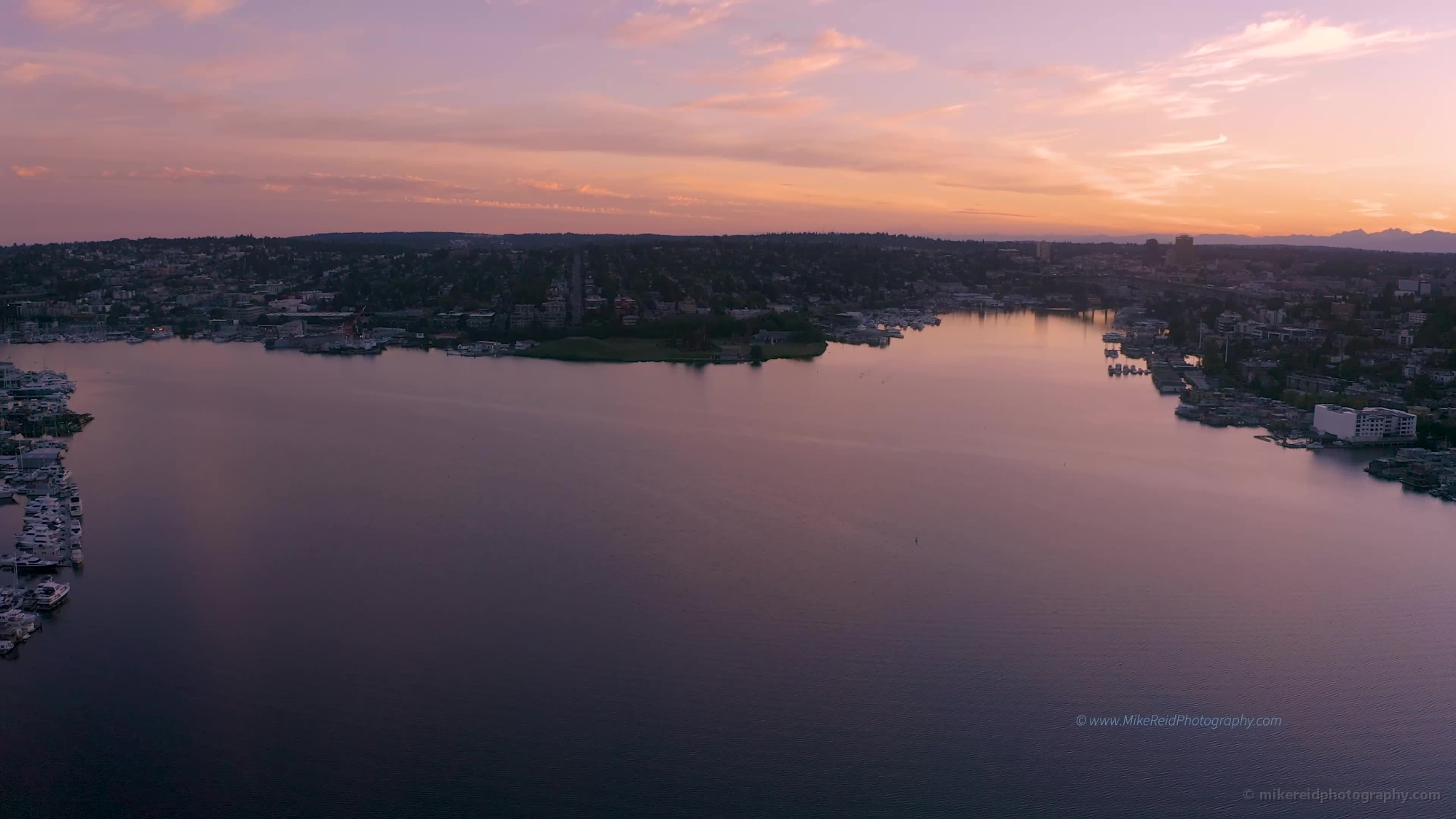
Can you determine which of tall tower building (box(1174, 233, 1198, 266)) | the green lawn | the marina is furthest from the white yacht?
tall tower building (box(1174, 233, 1198, 266))

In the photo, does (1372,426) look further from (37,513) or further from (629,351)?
(37,513)

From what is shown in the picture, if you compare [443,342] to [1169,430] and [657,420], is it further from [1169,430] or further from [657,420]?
[1169,430]

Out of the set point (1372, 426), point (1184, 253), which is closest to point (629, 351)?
point (1372, 426)

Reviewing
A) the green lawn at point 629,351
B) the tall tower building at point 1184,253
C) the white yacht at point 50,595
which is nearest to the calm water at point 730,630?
the white yacht at point 50,595

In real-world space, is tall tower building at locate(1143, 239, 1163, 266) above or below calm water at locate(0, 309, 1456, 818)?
above

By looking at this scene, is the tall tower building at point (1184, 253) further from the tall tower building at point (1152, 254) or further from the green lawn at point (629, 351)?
the green lawn at point (629, 351)

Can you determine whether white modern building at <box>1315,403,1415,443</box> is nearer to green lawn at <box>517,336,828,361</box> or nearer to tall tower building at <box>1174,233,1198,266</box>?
green lawn at <box>517,336,828,361</box>
